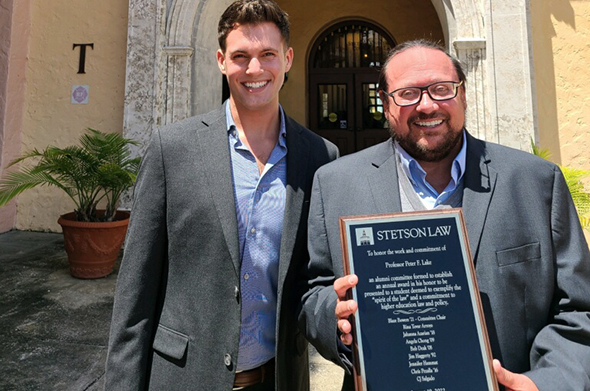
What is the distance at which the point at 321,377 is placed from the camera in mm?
2588

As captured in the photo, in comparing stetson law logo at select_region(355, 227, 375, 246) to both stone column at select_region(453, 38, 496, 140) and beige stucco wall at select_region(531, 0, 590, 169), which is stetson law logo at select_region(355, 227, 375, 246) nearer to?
stone column at select_region(453, 38, 496, 140)

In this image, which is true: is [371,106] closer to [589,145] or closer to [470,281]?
[589,145]

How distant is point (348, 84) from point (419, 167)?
25.7 feet

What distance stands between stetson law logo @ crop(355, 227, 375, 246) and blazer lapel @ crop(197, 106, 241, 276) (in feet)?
1.43

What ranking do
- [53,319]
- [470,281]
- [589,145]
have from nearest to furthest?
[470,281]
[53,319]
[589,145]

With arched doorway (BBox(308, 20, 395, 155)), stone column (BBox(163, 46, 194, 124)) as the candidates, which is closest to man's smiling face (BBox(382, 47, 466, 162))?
stone column (BBox(163, 46, 194, 124))

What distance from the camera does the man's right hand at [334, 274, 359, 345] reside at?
0.95m

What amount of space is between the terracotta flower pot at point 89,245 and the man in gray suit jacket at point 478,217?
3.93 metres

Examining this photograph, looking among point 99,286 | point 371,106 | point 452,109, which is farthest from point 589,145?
point 99,286

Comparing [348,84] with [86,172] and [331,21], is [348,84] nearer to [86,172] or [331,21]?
[331,21]

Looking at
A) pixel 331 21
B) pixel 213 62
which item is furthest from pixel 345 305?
pixel 331 21

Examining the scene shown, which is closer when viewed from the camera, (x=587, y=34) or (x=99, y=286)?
(x=99, y=286)

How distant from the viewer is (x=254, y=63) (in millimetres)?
1296

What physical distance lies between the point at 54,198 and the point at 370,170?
651cm
